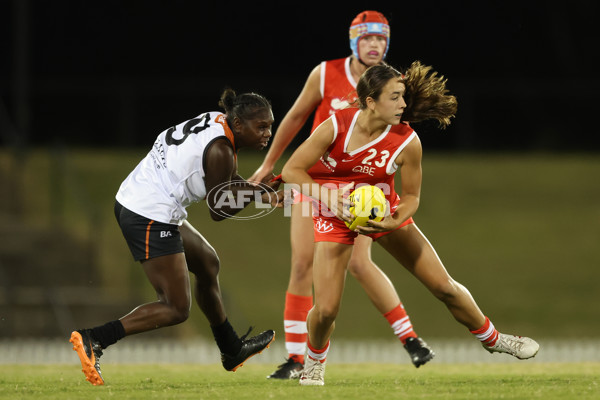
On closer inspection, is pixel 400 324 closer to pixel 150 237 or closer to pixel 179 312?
pixel 179 312

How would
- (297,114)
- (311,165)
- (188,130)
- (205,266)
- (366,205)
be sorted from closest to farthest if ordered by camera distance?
(366,205)
(311,165)
(188,130)
(205,266)
(297,114)

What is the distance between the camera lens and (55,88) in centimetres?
1928

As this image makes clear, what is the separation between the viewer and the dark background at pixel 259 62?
1916 centimetres

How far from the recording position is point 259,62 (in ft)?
66.0

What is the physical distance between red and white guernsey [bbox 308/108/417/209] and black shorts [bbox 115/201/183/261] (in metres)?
1.08

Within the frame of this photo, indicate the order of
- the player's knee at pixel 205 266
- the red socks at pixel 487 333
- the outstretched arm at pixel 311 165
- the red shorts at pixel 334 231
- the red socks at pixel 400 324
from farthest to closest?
the red socks at pixel 400 324
the player's knee at pixel 205 266
the red socks at pixel 487 333
the red shorts at pixel 334 231
the outstretched arm at pixel 311 165

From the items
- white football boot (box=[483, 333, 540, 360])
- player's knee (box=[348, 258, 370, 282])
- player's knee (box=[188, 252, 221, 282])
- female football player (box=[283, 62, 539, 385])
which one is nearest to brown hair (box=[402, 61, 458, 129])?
female football player (box=[283, 62, 539, 385])

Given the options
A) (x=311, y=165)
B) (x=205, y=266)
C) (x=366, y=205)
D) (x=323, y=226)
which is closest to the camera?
(x=366, y=205)

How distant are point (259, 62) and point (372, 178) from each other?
45.9 ft

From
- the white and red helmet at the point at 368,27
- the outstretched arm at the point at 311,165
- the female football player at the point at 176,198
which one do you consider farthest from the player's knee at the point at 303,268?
the white and red helmet at the point at 368,27

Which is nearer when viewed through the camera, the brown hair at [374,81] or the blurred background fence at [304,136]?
the brown hair at [374,81]

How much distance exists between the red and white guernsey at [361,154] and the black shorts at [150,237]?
108 cm

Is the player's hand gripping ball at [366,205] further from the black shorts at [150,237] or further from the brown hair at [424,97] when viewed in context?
the black shorts at [150,237]

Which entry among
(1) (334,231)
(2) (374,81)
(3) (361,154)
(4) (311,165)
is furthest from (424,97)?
(1) (334,231)
